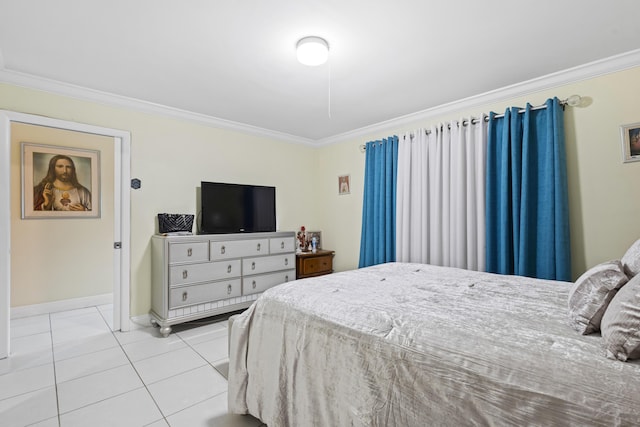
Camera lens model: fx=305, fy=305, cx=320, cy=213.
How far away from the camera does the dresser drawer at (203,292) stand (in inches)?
124

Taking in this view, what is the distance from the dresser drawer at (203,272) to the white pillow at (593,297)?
3086 millimetres

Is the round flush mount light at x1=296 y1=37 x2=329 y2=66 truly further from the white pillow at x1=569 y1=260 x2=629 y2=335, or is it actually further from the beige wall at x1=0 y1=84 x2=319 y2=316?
the beige wall at x1=0 y1=84 x2=319 y2=316

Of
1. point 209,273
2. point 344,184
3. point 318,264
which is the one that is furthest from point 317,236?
point 209,273

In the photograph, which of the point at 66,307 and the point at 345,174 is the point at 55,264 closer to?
the point at 66,307

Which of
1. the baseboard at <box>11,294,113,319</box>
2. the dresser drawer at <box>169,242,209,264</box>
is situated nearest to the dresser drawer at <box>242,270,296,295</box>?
the dresser drawer at <box>169,242,209,264</box>

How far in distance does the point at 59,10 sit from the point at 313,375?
2567mm

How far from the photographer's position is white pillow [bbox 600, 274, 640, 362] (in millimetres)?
927

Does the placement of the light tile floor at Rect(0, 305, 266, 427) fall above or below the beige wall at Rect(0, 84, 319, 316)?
below

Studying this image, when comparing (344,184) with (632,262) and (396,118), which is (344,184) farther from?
(632,262)

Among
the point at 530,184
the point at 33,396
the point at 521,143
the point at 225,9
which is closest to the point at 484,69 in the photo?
the point at 521,143

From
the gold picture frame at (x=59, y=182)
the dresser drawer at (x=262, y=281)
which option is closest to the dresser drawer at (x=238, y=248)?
the dresser drawer at (x=262, y=281)

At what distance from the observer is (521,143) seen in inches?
114

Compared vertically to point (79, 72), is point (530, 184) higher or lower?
lower

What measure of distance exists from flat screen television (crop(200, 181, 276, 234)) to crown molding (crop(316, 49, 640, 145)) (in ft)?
6.21
